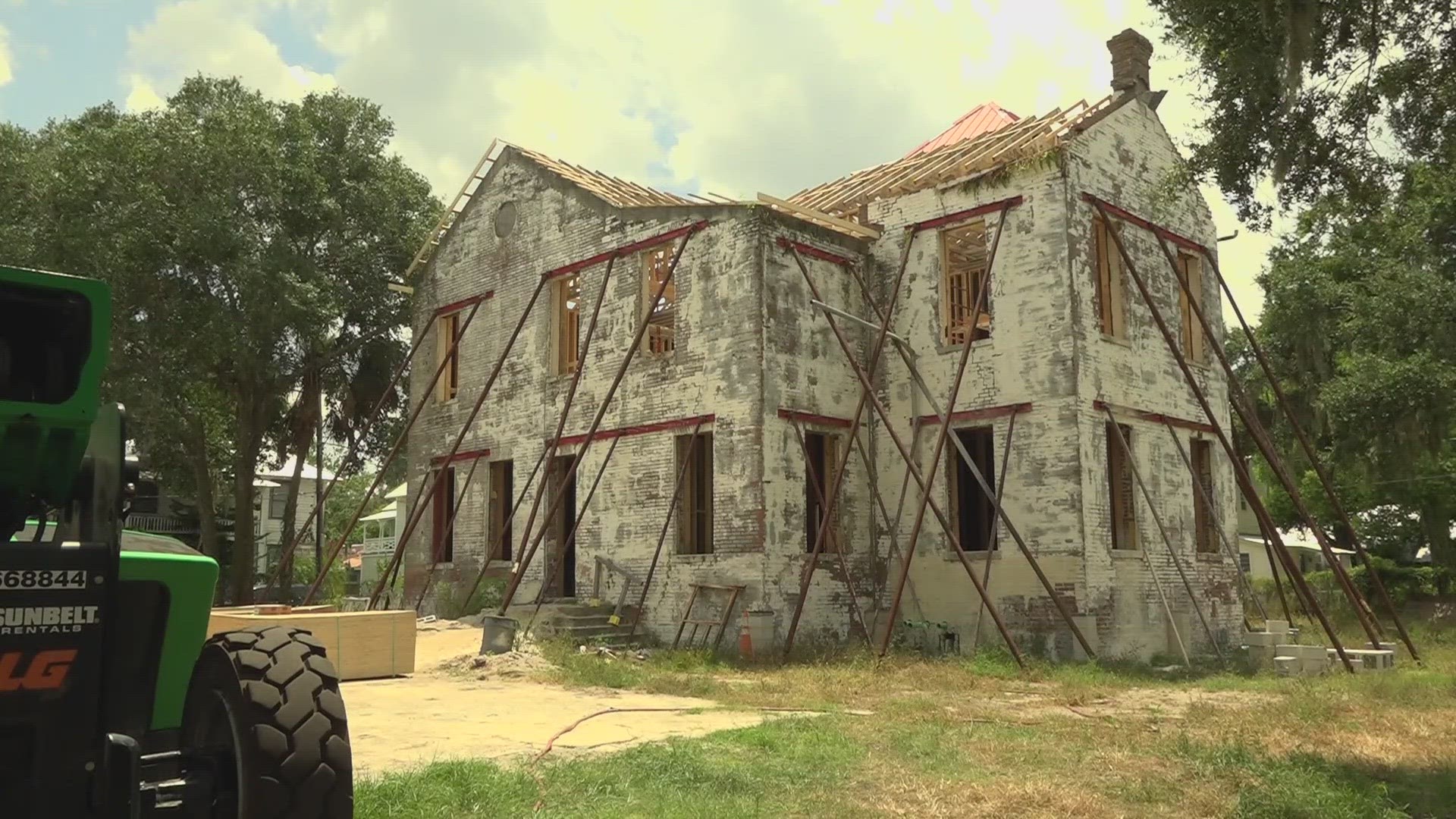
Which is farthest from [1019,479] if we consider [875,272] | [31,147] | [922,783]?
[31,147]

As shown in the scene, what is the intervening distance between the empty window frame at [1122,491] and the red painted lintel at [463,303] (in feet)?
38.1

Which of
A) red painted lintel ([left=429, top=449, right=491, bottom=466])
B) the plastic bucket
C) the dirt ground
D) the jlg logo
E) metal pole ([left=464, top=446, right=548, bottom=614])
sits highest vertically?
red painted lintel ([left=429, top=449, right=491, bottom=466])

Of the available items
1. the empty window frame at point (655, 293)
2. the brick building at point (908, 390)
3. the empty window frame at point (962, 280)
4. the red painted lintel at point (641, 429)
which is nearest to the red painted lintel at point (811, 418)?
the brick building at point (908, 390)

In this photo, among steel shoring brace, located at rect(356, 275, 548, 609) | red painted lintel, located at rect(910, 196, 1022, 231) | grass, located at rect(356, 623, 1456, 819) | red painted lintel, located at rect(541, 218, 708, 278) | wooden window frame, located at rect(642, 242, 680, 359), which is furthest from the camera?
steel shoring brace, located at rect(356, 275, 548, 609)

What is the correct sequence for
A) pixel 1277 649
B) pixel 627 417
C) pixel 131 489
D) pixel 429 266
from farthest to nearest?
1. pixel 429 266
2. pixel 627 417
3. pixel 1277 649
4. pixel 131 489

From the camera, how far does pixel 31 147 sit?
2395 cm

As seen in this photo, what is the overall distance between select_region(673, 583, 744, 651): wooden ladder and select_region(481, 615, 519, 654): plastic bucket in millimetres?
2529

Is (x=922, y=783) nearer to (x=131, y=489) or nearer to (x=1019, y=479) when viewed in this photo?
(x=131, y=489)

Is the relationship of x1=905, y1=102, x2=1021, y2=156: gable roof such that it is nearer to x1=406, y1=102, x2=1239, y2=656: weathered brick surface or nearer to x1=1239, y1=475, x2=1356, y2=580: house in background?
x1=406, y1=102, x2=1239, y2=656: weathered brick surface

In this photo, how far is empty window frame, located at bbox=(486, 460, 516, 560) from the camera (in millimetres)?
19969

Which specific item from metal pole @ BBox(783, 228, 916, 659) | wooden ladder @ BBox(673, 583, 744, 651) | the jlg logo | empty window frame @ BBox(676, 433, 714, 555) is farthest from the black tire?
empty window frame @ BBox(676, 433, 714, 555)

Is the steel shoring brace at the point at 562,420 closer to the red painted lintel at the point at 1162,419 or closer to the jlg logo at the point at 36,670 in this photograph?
the red painted lintel at the point at 1162,419

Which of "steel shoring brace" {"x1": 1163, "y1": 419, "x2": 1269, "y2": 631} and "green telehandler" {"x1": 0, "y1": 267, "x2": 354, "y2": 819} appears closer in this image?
"green telehandler" {"x1": 0, "y1": 267, "x2": 354, "y2": 819}

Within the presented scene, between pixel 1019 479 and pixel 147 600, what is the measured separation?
14071 millimetres
